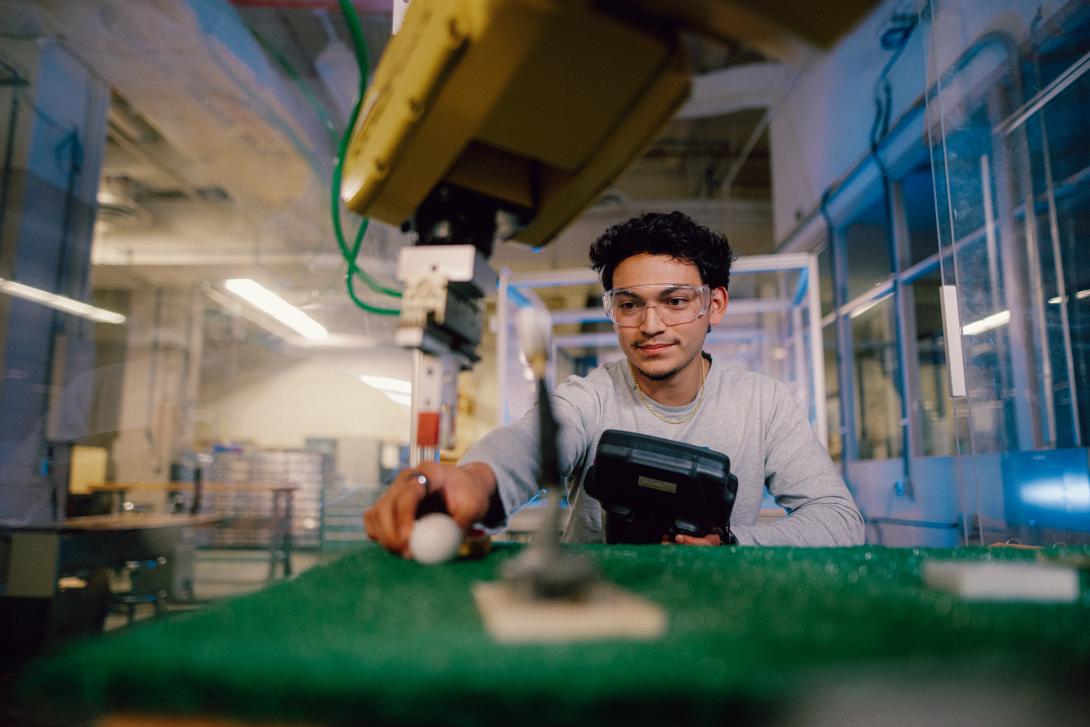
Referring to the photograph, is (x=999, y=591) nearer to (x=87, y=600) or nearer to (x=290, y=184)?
(x=87, y=600)

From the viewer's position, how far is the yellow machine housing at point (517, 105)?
58 centimetres

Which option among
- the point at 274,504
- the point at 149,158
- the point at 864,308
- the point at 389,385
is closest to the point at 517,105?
the point at 864,308

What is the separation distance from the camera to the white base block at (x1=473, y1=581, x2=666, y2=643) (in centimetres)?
45

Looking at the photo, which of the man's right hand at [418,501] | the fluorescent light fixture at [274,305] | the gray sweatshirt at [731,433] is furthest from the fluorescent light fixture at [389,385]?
the man's right hand at [418,501]

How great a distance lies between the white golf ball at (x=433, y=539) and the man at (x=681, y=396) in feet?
1.97

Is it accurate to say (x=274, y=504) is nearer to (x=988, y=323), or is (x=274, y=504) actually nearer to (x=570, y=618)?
(x=988, y=323)

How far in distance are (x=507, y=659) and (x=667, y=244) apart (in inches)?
50.0

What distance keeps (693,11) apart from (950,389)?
5.94 ft

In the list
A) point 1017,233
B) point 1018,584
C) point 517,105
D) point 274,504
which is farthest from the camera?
point 274,504

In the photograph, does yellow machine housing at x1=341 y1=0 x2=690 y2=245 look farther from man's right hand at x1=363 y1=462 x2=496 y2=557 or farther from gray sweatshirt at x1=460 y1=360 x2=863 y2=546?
gray sweatshirt at x1=460 y1=360 x2=863 y2=546

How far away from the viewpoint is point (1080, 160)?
180 cm

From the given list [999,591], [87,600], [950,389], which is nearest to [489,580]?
[999,591]

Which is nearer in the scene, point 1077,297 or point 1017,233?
point 1077,297

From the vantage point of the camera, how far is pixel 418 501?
0.85 meters
